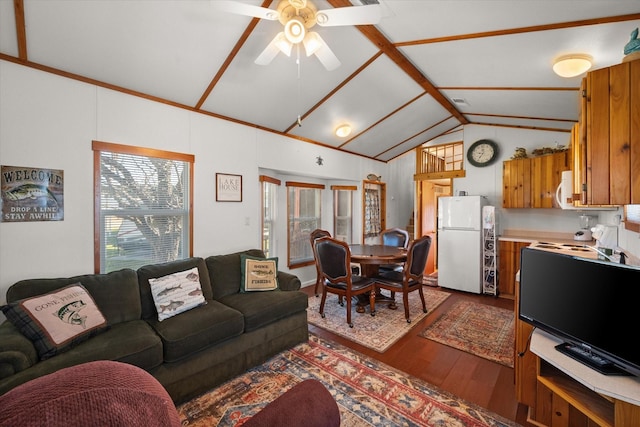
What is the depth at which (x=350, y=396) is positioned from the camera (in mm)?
2068

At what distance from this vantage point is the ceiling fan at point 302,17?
169 centimetres

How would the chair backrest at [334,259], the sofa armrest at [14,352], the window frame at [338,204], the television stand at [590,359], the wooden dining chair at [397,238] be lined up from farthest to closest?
the window frame at [338,204], the wooden dining chair at [397,238], the chair backrest at [334,259], the sofa armrest at [14,352], the television stand at [590,359]

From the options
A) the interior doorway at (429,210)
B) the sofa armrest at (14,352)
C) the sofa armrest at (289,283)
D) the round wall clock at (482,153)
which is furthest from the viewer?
the interior doorway at (429,210)

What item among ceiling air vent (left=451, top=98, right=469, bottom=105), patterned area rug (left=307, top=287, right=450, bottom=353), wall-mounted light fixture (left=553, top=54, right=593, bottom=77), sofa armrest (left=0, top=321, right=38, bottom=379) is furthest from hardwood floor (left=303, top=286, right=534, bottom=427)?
ceiling air vent (left=451, top=98, right=469, bottom=105)

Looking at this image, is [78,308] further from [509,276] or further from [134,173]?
[509,276]

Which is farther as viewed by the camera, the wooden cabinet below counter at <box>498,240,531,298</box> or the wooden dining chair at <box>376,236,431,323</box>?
the wooden cabinet below counter at <box>498,240,531,298</box>

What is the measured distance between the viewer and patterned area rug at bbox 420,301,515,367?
106 inches

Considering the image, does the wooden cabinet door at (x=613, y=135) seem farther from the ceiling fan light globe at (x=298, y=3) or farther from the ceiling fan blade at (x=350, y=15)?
the ceiling fan light globe at (x=298, y=3)

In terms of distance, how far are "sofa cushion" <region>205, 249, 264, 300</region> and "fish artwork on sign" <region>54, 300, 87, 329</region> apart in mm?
1072

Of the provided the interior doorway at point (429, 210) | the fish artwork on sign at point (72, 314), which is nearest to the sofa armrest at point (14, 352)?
the fish artwork on sign at point (72, 314)

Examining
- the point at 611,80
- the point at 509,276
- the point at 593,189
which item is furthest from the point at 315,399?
the point at 509,276

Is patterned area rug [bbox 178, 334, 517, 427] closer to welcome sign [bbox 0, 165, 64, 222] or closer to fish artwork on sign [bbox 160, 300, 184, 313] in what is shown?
fish artwork on sign [bbox 160, 300, 184, 313]

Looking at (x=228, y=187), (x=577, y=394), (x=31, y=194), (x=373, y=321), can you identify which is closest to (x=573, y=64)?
(x=577, y=394)

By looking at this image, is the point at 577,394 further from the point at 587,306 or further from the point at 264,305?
the point at 264,305
